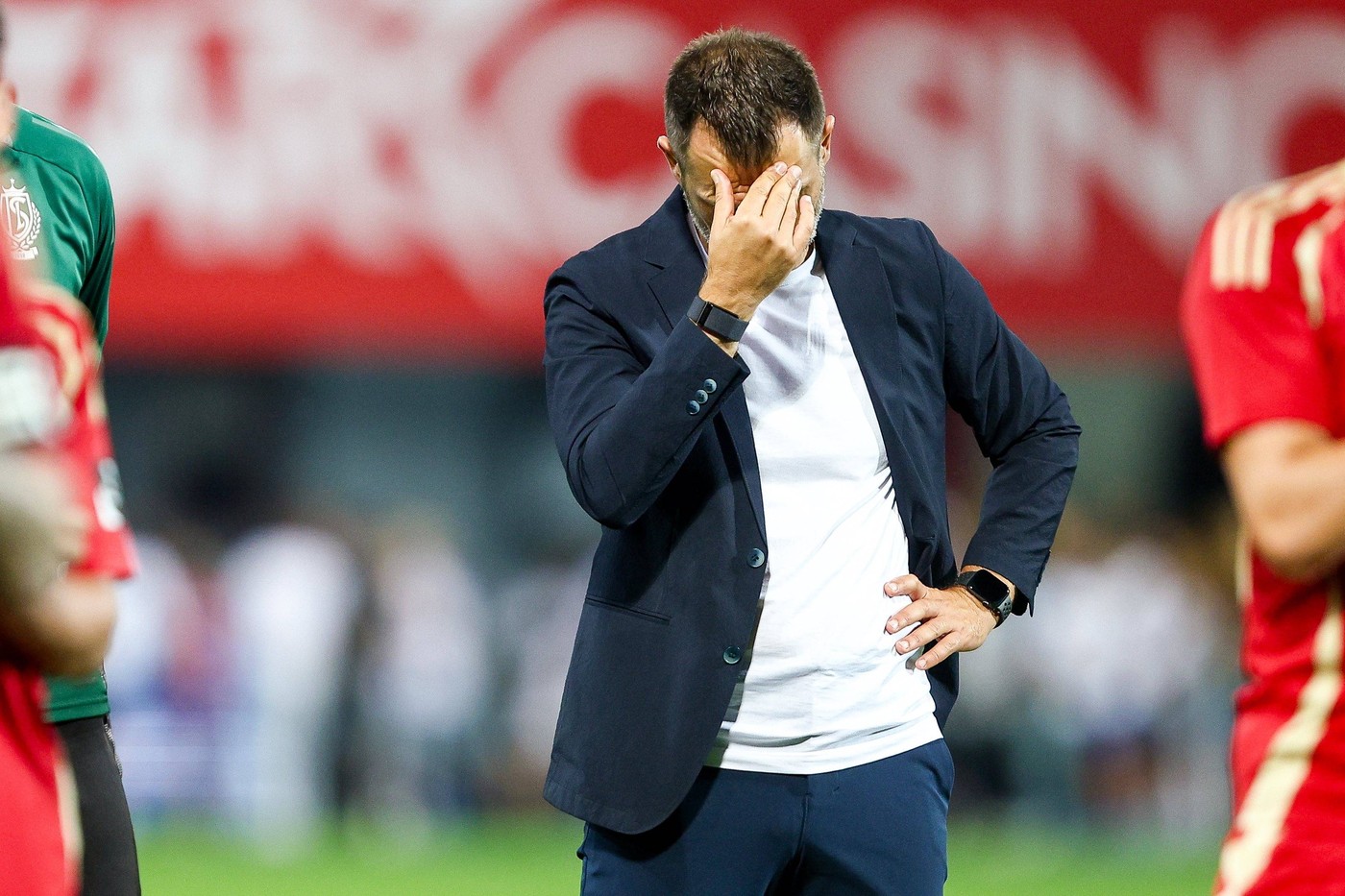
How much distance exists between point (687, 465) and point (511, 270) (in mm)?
6960

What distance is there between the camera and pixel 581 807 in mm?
3057

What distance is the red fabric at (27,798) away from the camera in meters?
1.90

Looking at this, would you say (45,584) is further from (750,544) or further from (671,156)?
(671,156)

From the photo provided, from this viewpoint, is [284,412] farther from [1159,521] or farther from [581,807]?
[581,807]

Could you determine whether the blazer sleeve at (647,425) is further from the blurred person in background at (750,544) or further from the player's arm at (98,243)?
the player's arm at (98,243)

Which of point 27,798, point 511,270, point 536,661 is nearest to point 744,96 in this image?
point 27,798

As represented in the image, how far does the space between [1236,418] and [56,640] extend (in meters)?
1.39

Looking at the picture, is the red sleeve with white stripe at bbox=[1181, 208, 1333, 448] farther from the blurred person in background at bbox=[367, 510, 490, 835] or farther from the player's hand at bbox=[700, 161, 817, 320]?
the blurred person in background at bbox=[367, 510, 490, 835]

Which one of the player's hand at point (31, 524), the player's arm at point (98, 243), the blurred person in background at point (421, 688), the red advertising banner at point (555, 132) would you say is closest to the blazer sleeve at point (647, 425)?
the player's arm at point (98, 243)

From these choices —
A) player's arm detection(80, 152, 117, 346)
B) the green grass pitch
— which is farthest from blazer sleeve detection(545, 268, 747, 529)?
the green grass pitch

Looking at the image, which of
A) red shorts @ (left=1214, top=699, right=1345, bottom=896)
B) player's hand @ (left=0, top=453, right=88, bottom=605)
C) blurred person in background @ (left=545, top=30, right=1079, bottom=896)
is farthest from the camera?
blurred person in background @ (left=545, top=30, right=1079, bottom=896)

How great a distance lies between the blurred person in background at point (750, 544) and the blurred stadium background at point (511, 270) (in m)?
6.48

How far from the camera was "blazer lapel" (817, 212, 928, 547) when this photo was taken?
3148mm

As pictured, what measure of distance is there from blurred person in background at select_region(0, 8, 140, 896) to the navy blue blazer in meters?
A: 0.71
